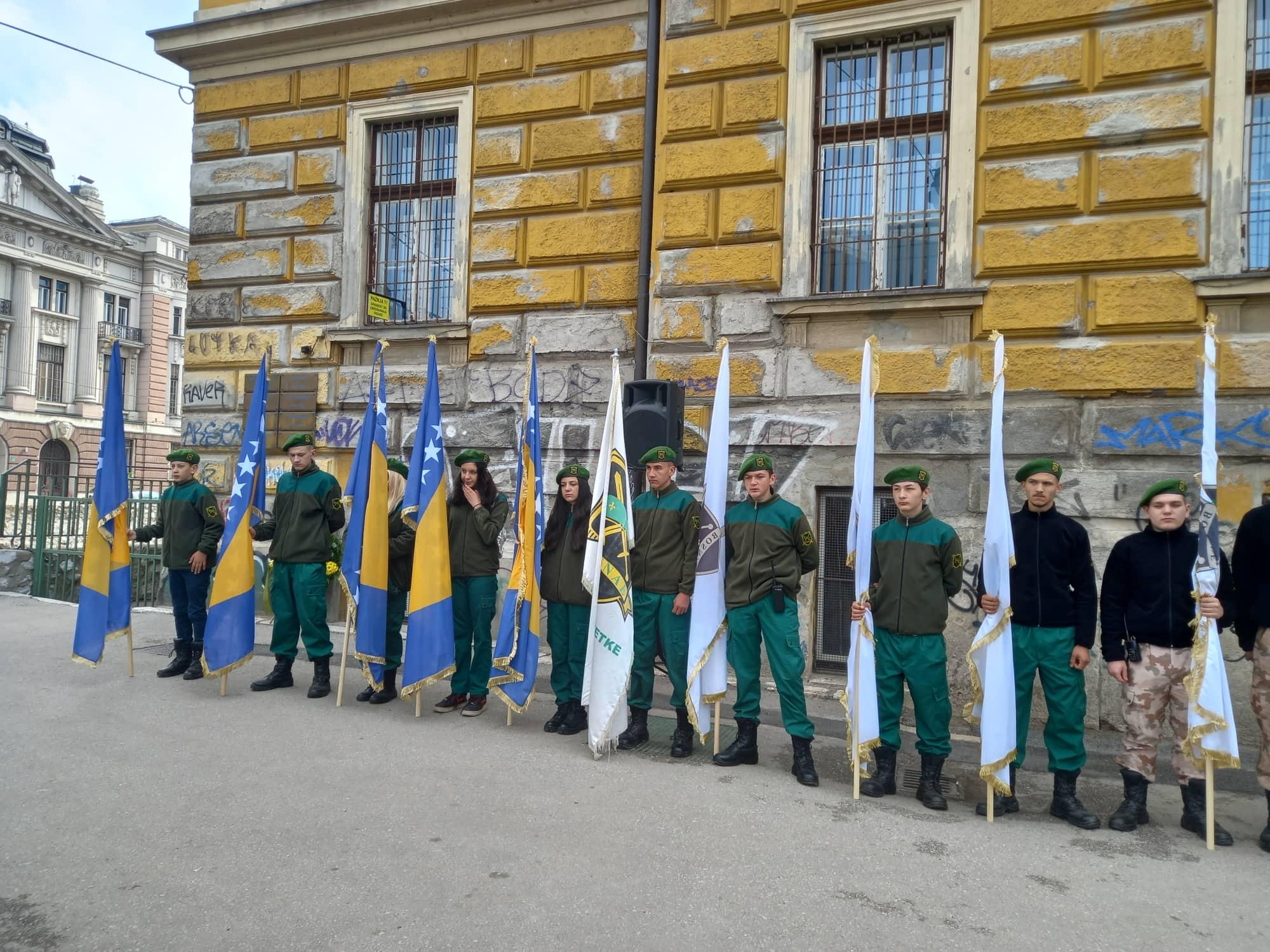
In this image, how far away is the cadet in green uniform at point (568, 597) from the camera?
605cm

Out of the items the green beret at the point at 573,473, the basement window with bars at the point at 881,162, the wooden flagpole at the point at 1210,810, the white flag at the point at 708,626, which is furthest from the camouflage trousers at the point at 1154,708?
Answer: the basement window with bars at the point at 881,162

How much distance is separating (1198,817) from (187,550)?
6.99m

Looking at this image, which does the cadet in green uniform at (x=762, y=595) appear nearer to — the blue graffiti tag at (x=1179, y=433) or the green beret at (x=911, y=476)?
the green beret at (x=911, y=476)

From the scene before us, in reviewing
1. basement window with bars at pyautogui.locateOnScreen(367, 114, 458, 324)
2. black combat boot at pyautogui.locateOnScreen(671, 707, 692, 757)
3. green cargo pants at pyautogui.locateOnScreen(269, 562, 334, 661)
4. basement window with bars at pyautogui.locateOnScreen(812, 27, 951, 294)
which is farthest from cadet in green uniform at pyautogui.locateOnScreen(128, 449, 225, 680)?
basement window with bars at pyautogui.locateOnScreen(812, 27, 951, 294)

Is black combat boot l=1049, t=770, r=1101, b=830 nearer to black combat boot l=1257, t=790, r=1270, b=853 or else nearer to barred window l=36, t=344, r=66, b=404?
black combat boot l=1257, t=790, r=1270, b=853

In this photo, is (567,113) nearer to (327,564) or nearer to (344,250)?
(344,250)

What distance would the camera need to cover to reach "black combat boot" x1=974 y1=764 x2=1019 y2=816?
4652 millimetres

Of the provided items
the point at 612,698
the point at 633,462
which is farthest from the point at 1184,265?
the point at 612,698

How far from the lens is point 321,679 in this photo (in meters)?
6.77

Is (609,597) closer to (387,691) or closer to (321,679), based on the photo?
(387,691)

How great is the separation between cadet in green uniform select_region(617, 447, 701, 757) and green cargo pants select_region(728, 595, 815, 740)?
0.35m

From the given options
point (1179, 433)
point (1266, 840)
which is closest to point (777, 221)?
point (1179, 433)

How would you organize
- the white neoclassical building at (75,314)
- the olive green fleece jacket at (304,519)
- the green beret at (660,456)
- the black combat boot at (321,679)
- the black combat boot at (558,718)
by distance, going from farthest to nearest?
the white neoclassical building at (75,314), the olive green fleece jacket at (304,519), the black combat boot at (321,679), the black combat boot at (558,718), the green beret at (660,456)

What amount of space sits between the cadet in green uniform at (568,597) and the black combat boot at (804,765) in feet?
4.89
